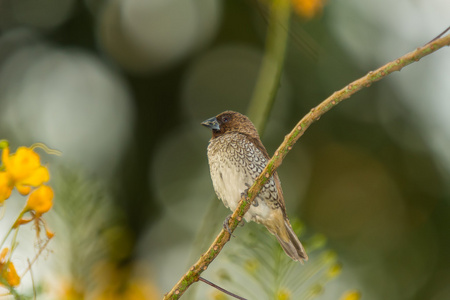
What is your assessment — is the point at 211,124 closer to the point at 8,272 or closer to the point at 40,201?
the point at 40,201

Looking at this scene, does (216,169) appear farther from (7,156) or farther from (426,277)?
(426,277)

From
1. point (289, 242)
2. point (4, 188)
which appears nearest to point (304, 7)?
point (289, 242)

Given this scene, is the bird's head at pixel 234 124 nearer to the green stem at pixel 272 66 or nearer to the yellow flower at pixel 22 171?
the green stem at pixel 272 66

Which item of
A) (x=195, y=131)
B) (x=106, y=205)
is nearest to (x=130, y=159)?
(x=195, y=131)

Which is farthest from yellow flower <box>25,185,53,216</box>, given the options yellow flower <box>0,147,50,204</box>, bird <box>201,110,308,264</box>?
bird <box>201,110,308,264</box>

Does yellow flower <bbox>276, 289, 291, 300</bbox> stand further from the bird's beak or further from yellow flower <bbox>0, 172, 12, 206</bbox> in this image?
the bird's beak

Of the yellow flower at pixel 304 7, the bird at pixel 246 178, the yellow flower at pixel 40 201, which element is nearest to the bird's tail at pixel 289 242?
the bird at pixel 246 178

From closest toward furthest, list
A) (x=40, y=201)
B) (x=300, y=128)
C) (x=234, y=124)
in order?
(x=300, y=128)
(x=40, y=201)
(x=234, y=124)
